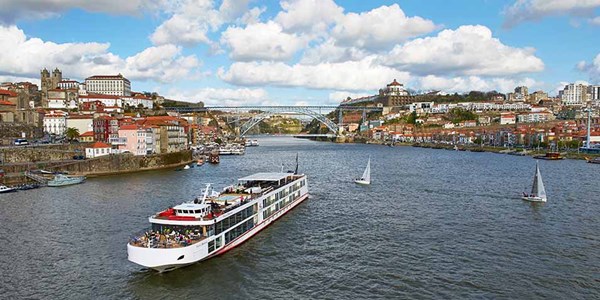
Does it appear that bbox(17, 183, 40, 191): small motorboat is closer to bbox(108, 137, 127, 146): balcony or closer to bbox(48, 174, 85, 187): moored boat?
bbox(48, 174, 85, 187): moored boat

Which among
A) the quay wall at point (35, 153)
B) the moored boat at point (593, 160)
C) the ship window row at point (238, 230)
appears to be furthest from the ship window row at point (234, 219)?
the moored boat at point (593, 160)

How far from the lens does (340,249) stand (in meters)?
17.9

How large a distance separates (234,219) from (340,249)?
420 cm

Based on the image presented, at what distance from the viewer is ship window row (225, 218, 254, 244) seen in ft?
57.6

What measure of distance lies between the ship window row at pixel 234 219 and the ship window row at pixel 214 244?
1.01 ft

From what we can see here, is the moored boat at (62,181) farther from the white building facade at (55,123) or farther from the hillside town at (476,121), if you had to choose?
the hillside town at (476,121)

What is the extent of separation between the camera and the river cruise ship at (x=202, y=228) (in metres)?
14.7

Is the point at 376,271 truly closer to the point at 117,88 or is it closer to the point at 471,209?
the point at 471,209

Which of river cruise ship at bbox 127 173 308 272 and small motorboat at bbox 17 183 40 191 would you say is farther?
small motorboat at bbox 17 183 40 191

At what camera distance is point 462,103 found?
153 meters

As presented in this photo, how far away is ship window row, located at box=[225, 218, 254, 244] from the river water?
57cm

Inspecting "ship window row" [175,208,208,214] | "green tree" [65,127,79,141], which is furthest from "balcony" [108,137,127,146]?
"ship window row" [175,208,208,214]

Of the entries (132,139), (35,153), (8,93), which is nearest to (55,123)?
(8,93)

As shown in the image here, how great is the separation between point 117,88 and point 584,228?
10413 centimetres
